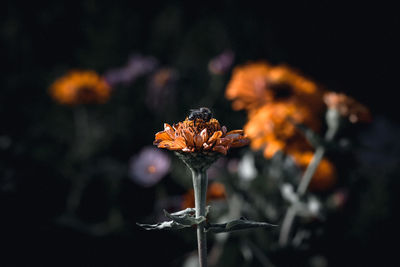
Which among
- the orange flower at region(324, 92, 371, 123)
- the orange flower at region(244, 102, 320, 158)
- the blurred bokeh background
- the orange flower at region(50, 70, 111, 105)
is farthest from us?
the orange flower at region(50, 70, 111, 105)

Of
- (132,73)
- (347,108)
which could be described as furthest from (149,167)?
(347,108)

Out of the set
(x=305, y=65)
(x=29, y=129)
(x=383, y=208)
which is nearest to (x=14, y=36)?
(x=29, y=129)

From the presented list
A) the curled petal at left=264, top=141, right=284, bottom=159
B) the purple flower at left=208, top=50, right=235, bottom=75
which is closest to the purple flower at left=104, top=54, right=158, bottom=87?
the purple flower at left=208, top=50, right=235, bottom=75

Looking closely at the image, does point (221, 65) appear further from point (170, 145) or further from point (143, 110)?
point (170, 145)

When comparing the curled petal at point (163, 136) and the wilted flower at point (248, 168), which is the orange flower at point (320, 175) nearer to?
the wilted flower at point (248, 168)

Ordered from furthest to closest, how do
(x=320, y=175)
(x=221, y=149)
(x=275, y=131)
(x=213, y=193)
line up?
(x=213, y=193) → (x=320, y=175) → (x=275, y=131) → (x=221, y=149)

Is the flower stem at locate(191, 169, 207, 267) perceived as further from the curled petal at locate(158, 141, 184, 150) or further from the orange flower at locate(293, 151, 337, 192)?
the orange flower at locate(293, 151, 337, 192)
